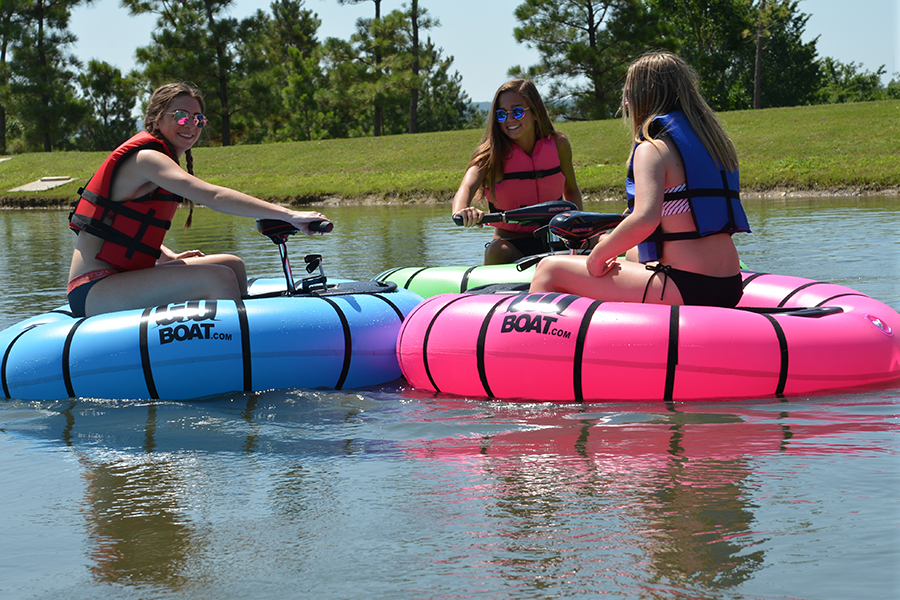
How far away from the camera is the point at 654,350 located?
3812mm

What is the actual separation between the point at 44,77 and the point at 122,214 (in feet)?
110

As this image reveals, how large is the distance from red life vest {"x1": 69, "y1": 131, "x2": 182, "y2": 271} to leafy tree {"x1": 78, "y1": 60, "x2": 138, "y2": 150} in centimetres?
3168

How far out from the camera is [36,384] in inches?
172

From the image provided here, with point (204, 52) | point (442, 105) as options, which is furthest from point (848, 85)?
point (204, 52)

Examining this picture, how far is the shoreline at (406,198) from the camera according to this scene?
16.8 metres


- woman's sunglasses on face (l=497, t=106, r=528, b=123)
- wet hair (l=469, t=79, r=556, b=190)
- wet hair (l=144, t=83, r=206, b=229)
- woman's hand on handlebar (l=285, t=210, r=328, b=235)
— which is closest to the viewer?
woman's hand on handlebar (l=285, t=210, r=328, b=235)

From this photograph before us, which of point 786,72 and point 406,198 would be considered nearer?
point 406,198

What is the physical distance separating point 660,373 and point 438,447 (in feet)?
3.47

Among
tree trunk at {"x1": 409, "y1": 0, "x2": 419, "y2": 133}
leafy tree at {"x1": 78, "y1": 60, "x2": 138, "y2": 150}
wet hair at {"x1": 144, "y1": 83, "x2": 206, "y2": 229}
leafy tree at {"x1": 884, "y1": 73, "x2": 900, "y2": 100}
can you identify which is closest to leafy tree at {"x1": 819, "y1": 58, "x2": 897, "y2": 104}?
leafy tree at {"x1": 884, "y1": 73, "x2": 900, "y2": 100}

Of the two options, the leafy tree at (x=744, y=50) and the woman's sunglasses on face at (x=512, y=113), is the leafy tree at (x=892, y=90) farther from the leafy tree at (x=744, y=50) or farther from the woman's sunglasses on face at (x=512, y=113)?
the woman's sunglasses on face at (x=512, y=113)

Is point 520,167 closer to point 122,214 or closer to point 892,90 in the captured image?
point 122,214

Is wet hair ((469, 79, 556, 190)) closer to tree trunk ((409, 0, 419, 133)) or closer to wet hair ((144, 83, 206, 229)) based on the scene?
wet hair ((144, 83, 206, 229))

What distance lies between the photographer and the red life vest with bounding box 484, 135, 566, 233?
591 centimetres

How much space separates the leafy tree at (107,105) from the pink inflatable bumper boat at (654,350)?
32774 mm
